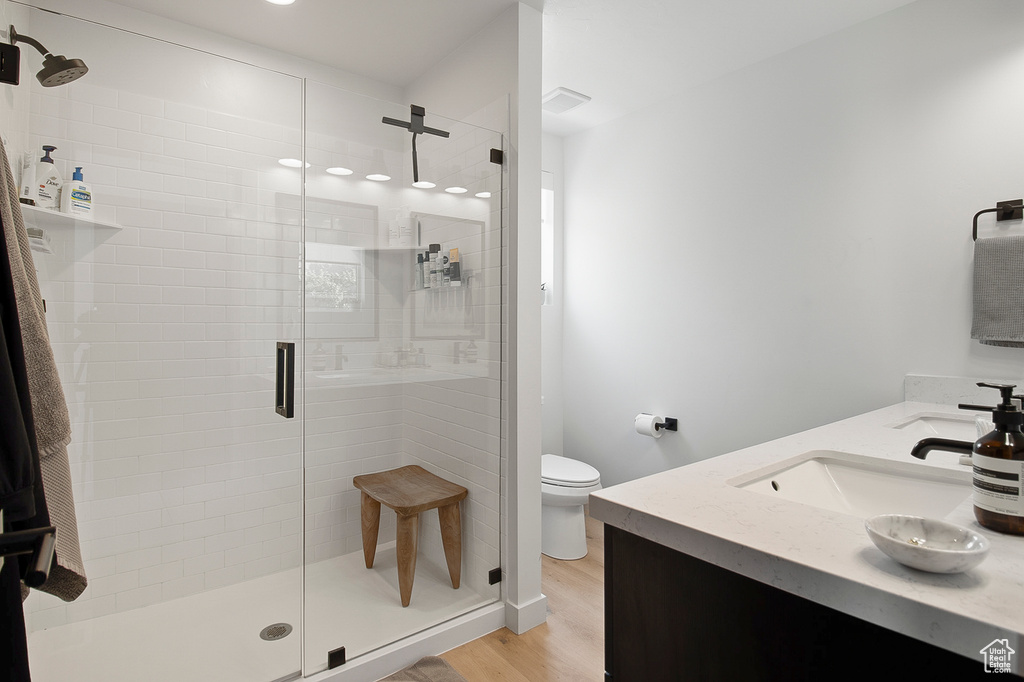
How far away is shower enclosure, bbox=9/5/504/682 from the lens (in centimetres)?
156

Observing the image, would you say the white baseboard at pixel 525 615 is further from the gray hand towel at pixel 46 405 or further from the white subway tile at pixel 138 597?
the gray hand towel at pixel 46 405

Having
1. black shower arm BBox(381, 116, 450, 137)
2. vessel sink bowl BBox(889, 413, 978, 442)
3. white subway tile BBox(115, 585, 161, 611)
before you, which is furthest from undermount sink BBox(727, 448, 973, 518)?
white subway tile BBox(115, 585, 161, 611)

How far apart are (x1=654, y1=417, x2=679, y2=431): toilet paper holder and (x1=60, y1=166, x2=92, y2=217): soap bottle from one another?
2.77 meters

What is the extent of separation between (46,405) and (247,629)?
1.22m

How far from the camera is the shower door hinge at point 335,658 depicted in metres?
1.75

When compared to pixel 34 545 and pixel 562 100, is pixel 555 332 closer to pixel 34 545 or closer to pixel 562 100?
pixel 562 100

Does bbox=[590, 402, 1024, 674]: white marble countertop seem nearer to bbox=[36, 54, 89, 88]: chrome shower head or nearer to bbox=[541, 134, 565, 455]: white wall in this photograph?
bbox=[36, 54, 89, 88]: chrome shower head

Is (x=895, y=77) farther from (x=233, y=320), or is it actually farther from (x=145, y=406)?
(x=145, y=406)

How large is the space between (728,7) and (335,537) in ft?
8.71

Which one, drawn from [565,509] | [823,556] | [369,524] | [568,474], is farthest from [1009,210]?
[369,524]

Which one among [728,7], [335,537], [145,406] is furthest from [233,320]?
[728,7]

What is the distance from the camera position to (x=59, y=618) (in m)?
1.54

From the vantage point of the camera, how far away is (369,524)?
6.59ft

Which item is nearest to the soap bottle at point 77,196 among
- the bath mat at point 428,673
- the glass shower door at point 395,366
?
the glass shower door at point 395,366
